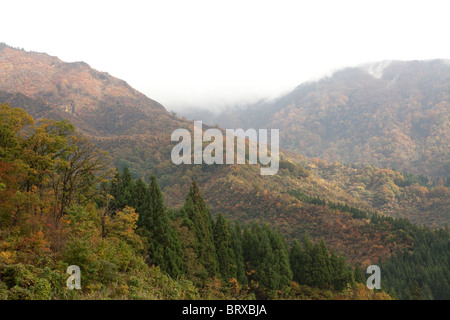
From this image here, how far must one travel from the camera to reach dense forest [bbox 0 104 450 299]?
17.3 meters

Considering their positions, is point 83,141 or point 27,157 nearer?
point 27,157

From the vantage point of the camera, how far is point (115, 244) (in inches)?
1001

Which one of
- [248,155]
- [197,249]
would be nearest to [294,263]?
[197,249]

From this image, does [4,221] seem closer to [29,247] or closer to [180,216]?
[29,247]

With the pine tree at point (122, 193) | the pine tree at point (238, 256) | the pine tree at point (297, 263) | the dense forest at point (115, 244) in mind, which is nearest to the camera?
the dense forest at point (115, 244)

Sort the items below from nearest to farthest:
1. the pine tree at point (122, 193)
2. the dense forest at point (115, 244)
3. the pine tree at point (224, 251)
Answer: the dense forest at point (115, 244) < the pine tree at point (122, 193) < the pine tree at point (224, 251)

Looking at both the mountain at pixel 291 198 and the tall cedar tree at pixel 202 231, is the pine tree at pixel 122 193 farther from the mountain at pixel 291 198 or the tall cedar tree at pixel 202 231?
the mountain at pixel 291 198

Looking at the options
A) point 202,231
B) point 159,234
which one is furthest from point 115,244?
point 202,231

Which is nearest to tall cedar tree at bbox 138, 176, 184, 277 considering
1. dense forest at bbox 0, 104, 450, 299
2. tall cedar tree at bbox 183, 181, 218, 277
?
dense forest at bbox 0, 104, 450, 299

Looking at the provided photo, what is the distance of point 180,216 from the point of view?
137ft

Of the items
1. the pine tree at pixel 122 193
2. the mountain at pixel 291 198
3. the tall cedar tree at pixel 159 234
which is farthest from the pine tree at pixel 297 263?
the mountain at pixel 291 198

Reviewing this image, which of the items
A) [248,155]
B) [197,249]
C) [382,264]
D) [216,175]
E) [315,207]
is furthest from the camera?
[248,155]

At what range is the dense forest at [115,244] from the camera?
56.7 feet
